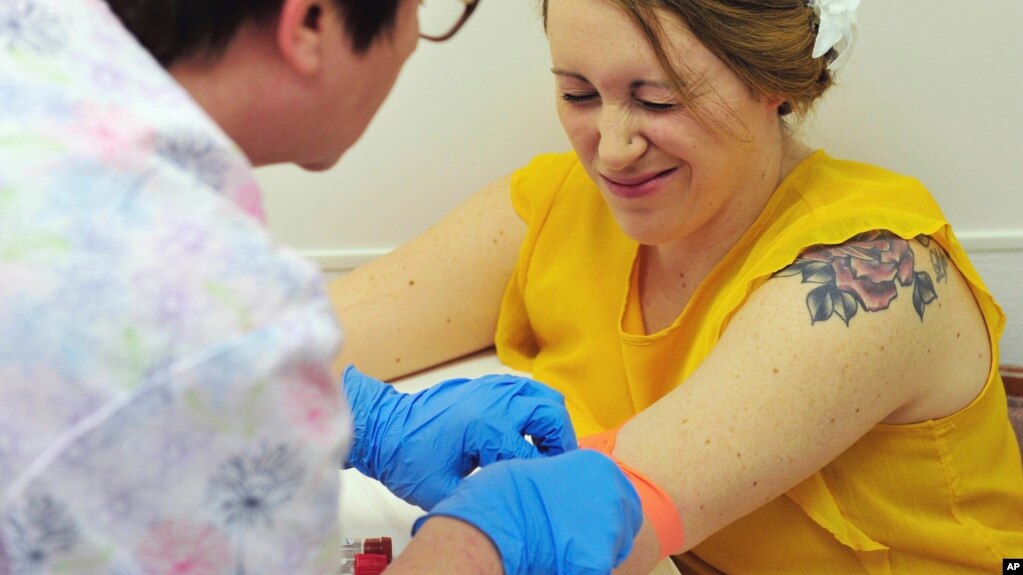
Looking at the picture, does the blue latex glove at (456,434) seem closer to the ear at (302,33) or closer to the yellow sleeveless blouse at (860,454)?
the yellow sleeveless blouse at (860,454)

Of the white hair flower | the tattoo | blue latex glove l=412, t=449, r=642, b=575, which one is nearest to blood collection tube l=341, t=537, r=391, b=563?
blue latex glove l=412, t=449, r=642, b=575

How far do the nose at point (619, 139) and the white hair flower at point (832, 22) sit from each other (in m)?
0.25

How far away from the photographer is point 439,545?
35.9 inches

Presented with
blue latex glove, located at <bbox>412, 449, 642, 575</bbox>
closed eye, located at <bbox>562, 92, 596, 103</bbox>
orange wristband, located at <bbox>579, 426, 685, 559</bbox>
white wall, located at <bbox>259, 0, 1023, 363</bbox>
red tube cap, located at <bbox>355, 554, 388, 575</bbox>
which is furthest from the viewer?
white wall, located at <bbox>259, 0, 1023, 363</bbox>

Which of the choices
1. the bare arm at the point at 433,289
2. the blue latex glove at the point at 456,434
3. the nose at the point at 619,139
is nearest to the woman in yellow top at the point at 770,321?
the nose at the point at 619,139

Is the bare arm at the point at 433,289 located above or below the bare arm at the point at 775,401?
below

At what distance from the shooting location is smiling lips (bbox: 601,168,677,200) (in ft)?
4.61

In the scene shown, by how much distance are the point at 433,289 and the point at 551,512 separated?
2.83ft

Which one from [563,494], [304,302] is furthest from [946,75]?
[304,302]

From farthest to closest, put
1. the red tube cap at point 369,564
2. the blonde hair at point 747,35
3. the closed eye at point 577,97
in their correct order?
the closed eye at point 577,97 → the blonde hair at point 747,35 → the red tube cap at point 369,564

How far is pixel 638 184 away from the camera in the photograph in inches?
55.9

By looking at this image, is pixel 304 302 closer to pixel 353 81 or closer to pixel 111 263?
pixel 111 263

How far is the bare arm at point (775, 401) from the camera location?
3.98 ft

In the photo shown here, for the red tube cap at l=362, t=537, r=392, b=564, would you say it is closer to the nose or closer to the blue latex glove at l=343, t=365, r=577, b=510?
the blue latex glove at l=343, t=365, r=577, b=510
